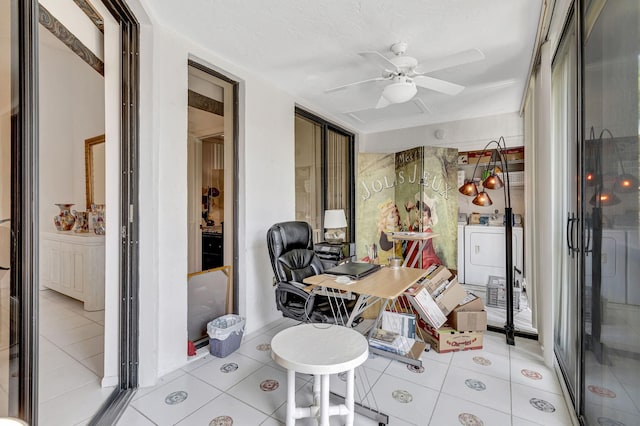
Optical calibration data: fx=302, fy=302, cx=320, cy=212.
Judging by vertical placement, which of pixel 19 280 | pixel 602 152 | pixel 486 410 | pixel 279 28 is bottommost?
pixel 486 410

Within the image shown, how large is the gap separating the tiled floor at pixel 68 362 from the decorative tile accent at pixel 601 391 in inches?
104

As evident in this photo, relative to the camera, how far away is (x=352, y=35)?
2316 millimetres

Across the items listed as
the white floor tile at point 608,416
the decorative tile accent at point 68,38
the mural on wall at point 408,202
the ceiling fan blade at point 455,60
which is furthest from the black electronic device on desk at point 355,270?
the decorative tile accent at point 68,38

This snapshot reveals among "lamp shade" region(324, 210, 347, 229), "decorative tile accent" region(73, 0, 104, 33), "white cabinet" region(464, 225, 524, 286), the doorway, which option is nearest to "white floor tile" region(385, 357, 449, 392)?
the doorway

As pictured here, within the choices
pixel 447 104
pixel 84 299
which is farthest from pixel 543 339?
pixel 84 299

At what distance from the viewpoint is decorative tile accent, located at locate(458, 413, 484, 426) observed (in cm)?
170

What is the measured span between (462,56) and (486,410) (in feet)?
7.52

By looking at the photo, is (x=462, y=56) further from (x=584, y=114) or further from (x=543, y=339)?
(x=543, y=339)

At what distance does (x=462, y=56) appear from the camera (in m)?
2.11

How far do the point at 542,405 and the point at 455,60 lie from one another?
2321 millimetres

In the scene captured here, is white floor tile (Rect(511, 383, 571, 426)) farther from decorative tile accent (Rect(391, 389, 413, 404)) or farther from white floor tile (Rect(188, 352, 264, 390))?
white floor tile (Rect(188, 352, 264, 390))

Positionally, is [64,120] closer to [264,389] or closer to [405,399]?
[264,389]

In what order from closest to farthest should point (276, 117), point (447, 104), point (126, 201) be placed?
point (126, 201) → point (276, 117) → point (447, 104)

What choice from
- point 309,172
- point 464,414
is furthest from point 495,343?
point 309,172
